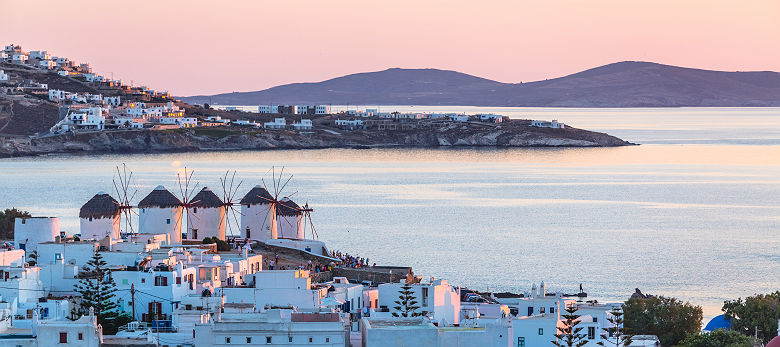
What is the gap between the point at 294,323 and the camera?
70.2ft

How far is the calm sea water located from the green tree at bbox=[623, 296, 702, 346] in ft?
25.0

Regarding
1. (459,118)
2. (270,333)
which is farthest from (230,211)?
(459,118)

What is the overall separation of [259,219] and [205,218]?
1528mm

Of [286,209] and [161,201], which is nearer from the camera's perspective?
[161,201]

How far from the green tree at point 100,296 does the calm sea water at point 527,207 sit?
15.2 meters

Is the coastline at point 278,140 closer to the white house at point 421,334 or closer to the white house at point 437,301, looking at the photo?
the white house at point 437,301

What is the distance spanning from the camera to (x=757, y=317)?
92.7 ft

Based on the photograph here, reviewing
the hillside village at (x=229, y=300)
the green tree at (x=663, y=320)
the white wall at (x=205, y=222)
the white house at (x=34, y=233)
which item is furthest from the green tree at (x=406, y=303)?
the white wall at (x=205, y=222)

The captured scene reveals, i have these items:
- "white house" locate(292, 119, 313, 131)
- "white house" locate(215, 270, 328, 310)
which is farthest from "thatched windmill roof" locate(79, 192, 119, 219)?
"white house" locate(292, 119, 313, 131)

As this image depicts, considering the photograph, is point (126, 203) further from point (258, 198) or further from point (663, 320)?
point (663, 320)

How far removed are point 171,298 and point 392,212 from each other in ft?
138

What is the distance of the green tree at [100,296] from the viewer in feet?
82.8

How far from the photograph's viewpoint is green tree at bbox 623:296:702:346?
1124 inches

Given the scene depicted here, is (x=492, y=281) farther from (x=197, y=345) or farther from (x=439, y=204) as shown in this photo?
(x=439, y=204)
